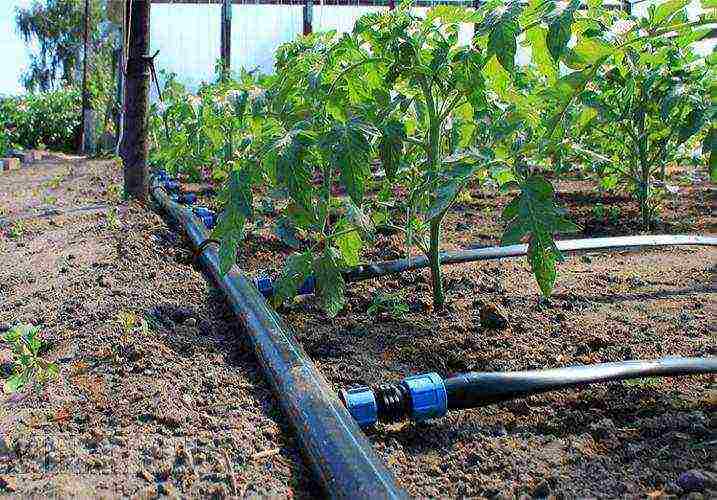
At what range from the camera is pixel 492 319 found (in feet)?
7.85

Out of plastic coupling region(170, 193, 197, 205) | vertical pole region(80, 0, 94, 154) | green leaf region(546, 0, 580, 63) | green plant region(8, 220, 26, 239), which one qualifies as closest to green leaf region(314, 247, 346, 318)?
green leaf region(546, 0, 580, 63)

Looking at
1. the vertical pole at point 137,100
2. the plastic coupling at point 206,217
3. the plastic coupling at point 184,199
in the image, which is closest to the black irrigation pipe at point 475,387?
the plastic coupling at point 206,217

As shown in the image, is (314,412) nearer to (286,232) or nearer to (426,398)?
(426,398)

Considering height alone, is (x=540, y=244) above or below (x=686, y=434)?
above

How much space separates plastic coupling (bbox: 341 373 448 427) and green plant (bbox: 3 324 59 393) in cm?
73

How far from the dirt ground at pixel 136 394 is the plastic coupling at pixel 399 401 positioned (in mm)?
175

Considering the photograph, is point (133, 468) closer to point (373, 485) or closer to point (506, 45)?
point (373, 485)

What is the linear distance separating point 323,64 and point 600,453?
149cm

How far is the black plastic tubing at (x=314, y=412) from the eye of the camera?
1.37m

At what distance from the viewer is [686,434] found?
1639 millimetres

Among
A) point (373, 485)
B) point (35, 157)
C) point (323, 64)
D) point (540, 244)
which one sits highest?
point (323, 64)

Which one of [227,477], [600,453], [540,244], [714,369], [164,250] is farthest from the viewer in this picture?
[164,250]

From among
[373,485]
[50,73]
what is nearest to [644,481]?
[373,485]

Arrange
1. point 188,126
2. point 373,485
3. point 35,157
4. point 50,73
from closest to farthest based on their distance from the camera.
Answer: point 373,485, point 188,126, point 35,157, point 50,73
